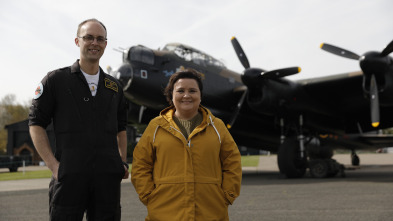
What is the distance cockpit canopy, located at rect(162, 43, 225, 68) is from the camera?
15320 mm

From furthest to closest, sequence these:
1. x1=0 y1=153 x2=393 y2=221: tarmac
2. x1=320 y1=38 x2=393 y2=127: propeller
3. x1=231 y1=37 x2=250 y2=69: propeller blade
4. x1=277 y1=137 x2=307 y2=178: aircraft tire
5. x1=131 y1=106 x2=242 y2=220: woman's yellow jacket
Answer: x1=231 y1=37 x2=250 y2=69: propeller blade, x1=277 y1=137 x2=307 y2=178: aircraft tire, x1=320 y1=38 x2=393 y2=127: propeller, x1=0 y1=153 x2=393 y2=221: tarmac, x1=131 y1=106 x2=242 y2=220: woman's yellow jacket

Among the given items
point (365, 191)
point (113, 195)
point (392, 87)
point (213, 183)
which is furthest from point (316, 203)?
point (392, 87)

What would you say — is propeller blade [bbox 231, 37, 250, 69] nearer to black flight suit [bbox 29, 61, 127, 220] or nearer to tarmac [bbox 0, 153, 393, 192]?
tarmac [bbox 0, 153, 393, 192]

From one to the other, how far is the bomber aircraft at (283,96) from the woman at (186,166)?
425 inches

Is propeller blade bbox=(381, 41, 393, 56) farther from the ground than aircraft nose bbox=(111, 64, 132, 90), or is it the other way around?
propeller blade bbox=(381, 41, 393, 56)

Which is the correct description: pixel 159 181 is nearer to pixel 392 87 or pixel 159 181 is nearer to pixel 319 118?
pixel 392 87

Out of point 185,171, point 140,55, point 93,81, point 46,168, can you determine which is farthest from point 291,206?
point 46,168

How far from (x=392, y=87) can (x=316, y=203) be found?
7111mm

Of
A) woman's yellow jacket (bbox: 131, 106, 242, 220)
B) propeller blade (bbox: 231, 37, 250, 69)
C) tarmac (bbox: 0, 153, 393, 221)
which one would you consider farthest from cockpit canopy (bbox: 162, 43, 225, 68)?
woman's yellow jacket (bbox: 131, 106, 242, 220)

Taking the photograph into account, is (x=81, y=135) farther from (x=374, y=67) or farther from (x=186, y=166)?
(x=374, y=67)

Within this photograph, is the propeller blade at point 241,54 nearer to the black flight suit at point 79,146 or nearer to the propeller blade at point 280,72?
the propeller blade at point 280,72

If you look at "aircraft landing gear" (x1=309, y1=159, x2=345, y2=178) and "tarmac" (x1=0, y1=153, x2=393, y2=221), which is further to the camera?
"aircraft landing gear" (x1=309, y1=159, x2=345, y2=178)

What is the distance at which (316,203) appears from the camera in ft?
25.1

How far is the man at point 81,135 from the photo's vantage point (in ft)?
8.66
